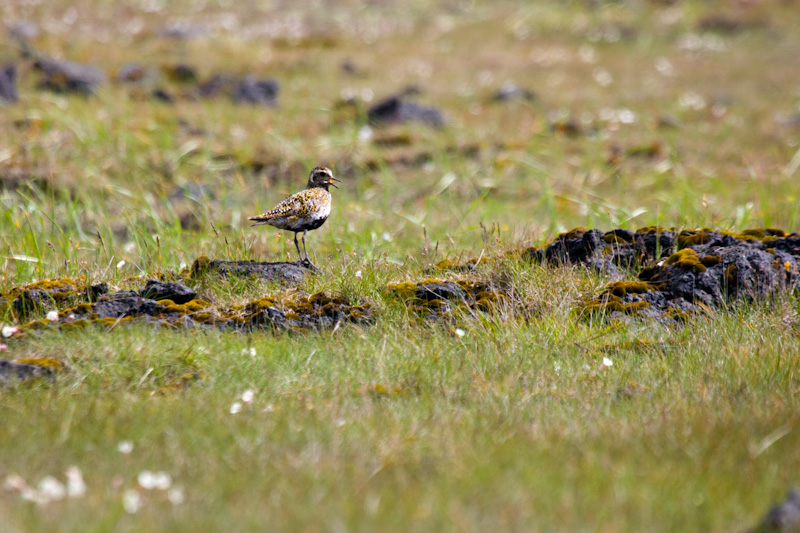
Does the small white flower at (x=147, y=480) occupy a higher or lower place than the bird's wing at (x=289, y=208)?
higher

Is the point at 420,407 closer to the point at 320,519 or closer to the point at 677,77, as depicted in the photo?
the point at 320,519

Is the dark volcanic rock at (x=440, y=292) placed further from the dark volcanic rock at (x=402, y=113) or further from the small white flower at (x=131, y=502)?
the dark volcanic rock at (x=402, y=113)

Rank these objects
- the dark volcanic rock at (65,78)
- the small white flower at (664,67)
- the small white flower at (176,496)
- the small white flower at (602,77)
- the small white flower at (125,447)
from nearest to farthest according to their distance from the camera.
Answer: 1. the small white flower at (176,496)
2. the small white flower at (125,447)
3. the dark volcanic rock at (65,78)
4. the small white flower at (602,77)
5. the small white flower at (664,67)

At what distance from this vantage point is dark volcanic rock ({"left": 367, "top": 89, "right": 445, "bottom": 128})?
52.2ft

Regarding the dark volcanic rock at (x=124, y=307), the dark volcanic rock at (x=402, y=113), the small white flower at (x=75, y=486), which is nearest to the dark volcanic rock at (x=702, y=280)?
the dark volcanic rock at (x=124, y=307)

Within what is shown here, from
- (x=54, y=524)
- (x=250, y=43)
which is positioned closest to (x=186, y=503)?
(x=54, y=524)

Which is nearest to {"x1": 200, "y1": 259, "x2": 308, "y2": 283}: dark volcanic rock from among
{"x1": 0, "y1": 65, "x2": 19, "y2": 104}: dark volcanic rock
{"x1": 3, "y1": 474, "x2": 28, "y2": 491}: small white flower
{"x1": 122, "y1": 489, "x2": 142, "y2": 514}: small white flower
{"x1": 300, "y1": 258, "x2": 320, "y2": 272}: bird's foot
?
{"x1": 300, "y1": 258, "x2": 320, "y2": 272}: bird's foot

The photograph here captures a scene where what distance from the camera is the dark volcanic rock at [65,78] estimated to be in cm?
1586

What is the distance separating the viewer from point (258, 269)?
6.58 meters

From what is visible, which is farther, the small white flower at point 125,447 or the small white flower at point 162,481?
the small white flower at point 125,447

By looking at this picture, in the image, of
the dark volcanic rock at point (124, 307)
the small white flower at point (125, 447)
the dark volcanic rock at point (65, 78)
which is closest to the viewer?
the small white flower at point (125, 447)

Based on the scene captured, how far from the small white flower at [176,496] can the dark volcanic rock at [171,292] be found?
265cm

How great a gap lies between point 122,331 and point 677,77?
818 inches

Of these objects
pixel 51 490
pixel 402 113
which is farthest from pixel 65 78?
pixel 51 490
